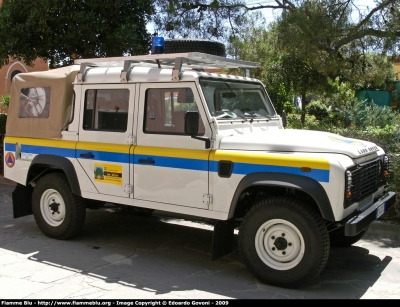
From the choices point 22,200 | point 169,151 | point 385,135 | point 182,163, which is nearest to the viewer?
point 182,163

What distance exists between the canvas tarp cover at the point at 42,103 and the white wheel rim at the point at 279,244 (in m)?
3.06

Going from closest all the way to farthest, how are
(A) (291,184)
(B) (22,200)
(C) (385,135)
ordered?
1. (A) (291,184)
2. (B) (22,200)
3. (C) (385,135)

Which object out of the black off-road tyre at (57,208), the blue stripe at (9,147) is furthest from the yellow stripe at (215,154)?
the blue stripe at (9,147)

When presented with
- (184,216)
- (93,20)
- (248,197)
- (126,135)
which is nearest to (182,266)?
(184,216)

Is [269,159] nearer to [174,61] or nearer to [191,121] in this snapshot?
[191,121]

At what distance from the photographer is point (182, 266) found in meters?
5.37

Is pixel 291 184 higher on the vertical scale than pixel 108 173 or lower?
higher

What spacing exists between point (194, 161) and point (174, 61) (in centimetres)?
136

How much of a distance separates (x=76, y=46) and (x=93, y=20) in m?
0.84

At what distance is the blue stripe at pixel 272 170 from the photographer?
4364 millimetres

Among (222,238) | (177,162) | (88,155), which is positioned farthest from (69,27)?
(222,238)

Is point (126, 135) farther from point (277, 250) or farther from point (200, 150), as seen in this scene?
point (277, 250)

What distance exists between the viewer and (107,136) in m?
5.77

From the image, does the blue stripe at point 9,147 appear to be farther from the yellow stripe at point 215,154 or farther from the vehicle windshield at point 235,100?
the vehicle windshield at point 235,100
